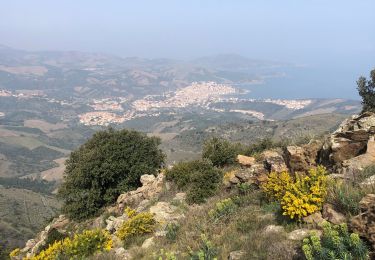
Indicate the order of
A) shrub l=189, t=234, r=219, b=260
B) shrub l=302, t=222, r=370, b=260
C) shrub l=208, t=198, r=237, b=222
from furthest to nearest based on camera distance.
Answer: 1. shrub l=208, t=198, r=237, b=222
2. shrub l=189, t=234, r=219, b=260
3. shrub l=302, t=222, r=370, b=260

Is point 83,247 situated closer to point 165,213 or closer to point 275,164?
point 165,213

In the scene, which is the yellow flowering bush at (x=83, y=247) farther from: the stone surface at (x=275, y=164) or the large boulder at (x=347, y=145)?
the large boulder at (x=347, y=145)

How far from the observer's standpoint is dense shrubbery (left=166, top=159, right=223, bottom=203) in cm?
1395

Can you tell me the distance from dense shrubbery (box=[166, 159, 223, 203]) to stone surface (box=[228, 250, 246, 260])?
676cm

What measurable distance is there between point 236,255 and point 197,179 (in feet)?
27.6

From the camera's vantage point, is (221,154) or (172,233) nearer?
(172,233)

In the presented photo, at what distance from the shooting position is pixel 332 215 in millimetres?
6727

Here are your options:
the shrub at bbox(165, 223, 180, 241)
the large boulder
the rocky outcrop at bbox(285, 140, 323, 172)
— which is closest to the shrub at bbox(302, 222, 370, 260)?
the shrub at bbox(165, 223, 180, 241)

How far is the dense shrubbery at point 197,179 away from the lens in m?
14.0

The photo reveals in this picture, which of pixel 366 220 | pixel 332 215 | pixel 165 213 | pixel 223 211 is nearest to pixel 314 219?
pixel 332 215

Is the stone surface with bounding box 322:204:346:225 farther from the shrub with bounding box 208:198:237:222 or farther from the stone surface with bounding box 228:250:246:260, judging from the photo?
the shrub with bounding box 208:198:237:222

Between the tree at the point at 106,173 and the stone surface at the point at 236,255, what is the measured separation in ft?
57.1

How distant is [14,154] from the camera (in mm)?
196500

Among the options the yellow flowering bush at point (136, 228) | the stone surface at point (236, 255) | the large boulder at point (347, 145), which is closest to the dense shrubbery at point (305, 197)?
the stone surface at point (236, 255)
